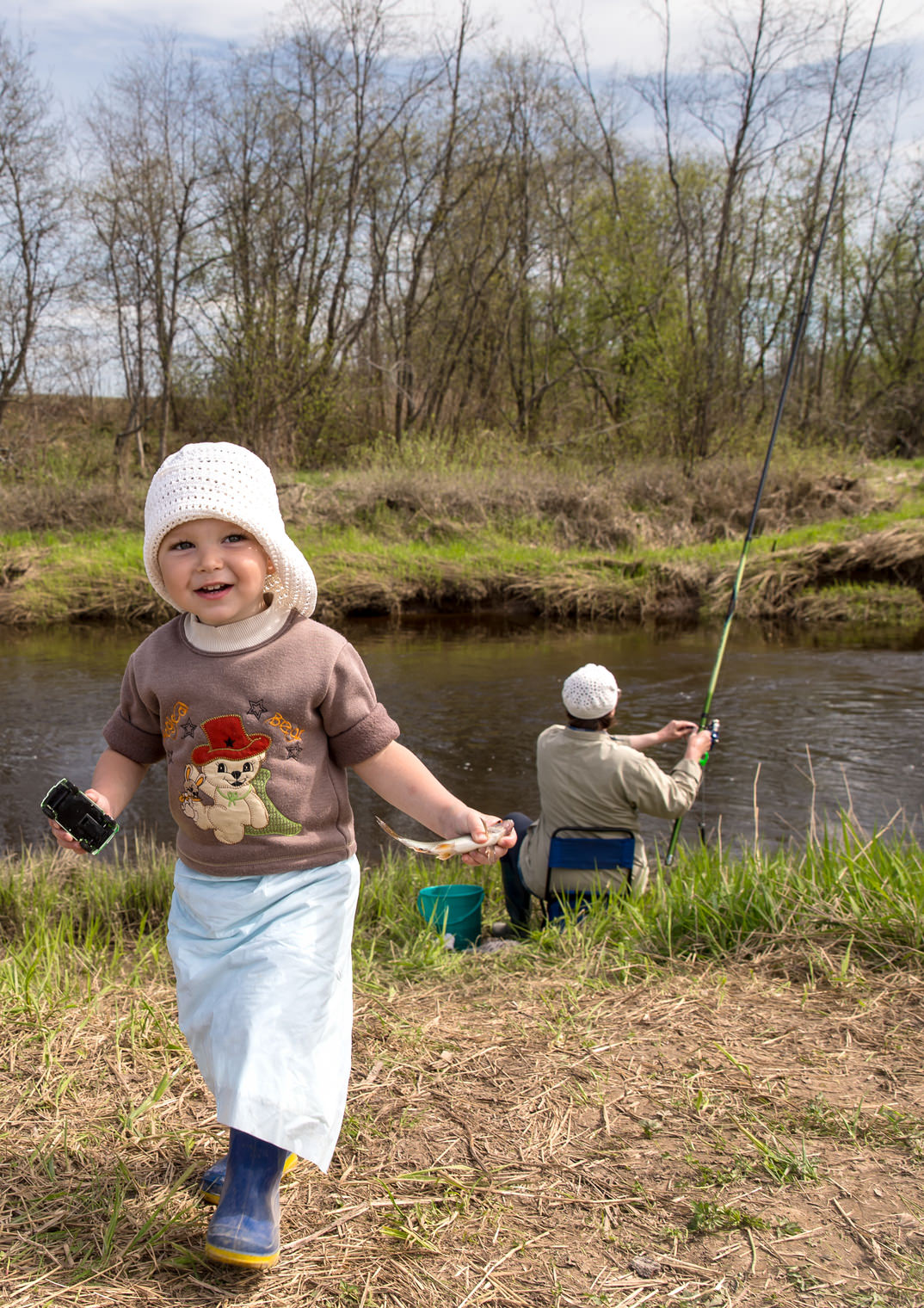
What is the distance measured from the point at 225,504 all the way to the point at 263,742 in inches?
19.3

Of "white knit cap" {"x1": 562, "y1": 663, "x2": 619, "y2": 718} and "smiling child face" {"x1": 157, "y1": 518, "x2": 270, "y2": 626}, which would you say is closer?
"smiling child face" {"x1": 157, "y1": 518, "x2": 270, "y2": 626}

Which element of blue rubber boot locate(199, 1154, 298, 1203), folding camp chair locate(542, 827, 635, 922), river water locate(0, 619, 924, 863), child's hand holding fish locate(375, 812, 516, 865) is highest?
child's hand holding fish locate(375, 812, 516, 865)

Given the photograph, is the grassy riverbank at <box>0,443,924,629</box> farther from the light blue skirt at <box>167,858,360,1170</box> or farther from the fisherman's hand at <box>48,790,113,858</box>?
the light blue skirt at <box>167,858,360,1170</box>

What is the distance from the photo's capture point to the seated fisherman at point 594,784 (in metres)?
4.65

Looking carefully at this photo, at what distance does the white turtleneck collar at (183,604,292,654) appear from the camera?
7.26 feet

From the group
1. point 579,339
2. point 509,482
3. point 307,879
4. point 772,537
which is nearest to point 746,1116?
point 307,879

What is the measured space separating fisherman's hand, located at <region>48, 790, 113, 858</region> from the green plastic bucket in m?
2.48

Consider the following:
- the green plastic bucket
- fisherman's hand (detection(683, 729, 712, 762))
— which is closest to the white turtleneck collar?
the green plastic bucket

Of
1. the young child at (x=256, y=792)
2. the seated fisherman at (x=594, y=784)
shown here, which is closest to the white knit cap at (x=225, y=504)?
the young child at (x=256, y=792)

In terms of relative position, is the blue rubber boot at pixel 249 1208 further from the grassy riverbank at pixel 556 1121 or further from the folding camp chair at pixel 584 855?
the folding camp chair at pixel 584 855

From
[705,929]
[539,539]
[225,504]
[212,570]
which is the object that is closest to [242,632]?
[212,570]

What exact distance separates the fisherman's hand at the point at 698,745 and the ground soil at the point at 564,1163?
1.74m

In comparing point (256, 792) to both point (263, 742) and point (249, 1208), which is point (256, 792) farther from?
point (249, 1208)

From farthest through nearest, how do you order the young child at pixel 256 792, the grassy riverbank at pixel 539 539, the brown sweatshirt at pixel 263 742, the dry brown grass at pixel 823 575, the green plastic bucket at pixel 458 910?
the grassy riverbank at pixel 539 539 < the dry brown grass at pixel 823 575 < the green plastic bucket at pixel 458 910 < the brown sweatshirt at pixel 263 742 < the young child at pixel 256 792
